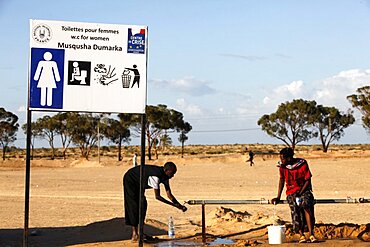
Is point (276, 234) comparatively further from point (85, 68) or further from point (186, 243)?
point (85, 68)

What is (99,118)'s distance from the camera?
7894 cm

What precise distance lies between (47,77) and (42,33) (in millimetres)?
630

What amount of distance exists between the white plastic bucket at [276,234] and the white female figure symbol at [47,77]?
374cm

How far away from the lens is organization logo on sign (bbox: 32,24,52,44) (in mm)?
9375

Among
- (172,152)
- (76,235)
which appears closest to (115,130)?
(172,152)

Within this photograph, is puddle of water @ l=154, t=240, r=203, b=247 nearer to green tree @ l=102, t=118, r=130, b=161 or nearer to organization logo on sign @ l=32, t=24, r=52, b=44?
organization logo on sign @ l=32, t=24, r=52, b=44

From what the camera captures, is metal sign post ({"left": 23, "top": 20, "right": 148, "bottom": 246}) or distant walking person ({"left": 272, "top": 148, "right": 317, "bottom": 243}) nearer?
metal sign post ({"left": 23, "top": 20, "right": 148, "bottom": 246})

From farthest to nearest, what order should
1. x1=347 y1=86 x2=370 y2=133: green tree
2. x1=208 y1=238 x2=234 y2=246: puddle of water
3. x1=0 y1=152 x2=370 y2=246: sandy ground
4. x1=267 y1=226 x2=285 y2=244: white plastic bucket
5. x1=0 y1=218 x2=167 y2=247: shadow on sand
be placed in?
1. x1=347 y1=86 x2=370 y2=133: green tree
2. x1=0 y1=218 x2=167 y2=247: shadow on sand
3. x1=0 y1=152 x2=370 y2=246: sandy ground
4. x1=208 y1=238 x2=234 y2=246: puddle of water
5. x1=267 y1=226 x2=285 y2=244: white plastic bucket

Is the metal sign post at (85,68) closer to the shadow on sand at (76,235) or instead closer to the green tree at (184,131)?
the shadow on sand at (76,235)

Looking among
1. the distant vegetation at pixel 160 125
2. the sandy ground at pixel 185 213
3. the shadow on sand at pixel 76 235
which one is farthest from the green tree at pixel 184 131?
the shadow on sand at pixel 76 235

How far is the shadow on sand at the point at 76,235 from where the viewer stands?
1220 centimetres

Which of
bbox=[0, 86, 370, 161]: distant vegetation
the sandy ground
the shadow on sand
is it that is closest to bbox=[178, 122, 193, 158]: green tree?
bbox=[0, 86, 370, 161]: distant vegetation

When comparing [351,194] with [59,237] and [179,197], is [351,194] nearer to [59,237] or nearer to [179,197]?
[179,197]

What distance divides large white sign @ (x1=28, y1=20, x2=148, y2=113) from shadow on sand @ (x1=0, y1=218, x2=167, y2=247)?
11.1 ft
